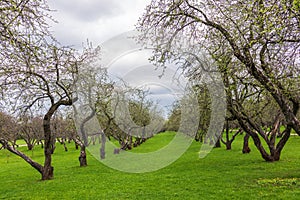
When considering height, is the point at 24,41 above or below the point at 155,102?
below

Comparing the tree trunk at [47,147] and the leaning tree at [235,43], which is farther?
the tree trunk at [47,147]

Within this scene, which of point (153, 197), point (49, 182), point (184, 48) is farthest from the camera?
point (49, 182)

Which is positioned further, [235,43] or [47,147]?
[47,147]

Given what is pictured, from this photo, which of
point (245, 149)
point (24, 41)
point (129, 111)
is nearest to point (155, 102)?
point (129, 111)

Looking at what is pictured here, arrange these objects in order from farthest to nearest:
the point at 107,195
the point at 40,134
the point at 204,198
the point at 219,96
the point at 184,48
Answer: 1. the point at 40,134
2. the point at 219,96
3. the point at 184,48
4. the point at 107,195
5. the point at 204,198

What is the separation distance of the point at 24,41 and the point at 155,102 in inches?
1808

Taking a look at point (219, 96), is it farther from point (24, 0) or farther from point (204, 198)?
point (24, 0)

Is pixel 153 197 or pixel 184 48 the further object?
pixel 184 48

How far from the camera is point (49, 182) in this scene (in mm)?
16391

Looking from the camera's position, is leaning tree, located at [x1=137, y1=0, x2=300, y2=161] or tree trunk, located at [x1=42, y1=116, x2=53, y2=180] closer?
leaning tree, located at [x1=137, y1=0, x2=300, y2=161]

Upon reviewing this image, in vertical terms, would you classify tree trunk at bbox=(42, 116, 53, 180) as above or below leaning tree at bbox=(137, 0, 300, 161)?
below

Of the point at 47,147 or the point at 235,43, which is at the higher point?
the point at 235,43

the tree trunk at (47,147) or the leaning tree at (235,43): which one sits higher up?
the leaning tree at (235,43)

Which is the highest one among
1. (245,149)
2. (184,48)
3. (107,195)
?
(184,48)
